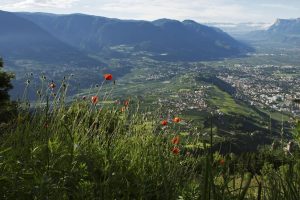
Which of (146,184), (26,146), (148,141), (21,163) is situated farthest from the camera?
(148,141)

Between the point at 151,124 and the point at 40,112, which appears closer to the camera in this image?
the point at 40,112

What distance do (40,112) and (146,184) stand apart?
1767 millimetres

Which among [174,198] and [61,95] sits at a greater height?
[61,95]

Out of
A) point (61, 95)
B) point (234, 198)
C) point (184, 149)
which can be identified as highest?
point (61, 95)

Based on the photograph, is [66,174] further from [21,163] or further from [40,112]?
[40,112]

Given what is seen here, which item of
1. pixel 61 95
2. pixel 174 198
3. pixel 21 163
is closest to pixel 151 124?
pixel 61 95

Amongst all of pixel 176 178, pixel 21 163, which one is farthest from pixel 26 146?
pixel 176 178

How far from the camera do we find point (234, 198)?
285cm

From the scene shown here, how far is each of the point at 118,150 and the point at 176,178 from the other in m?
0.66

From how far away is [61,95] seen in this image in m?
4.83

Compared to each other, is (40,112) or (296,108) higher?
(296,108)

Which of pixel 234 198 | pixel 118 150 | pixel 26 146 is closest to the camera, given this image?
pixel 234 198

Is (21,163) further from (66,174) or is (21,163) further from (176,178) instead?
(176,178)

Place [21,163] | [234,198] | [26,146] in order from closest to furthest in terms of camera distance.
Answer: [234,198]
[21,163]
[26,146]
